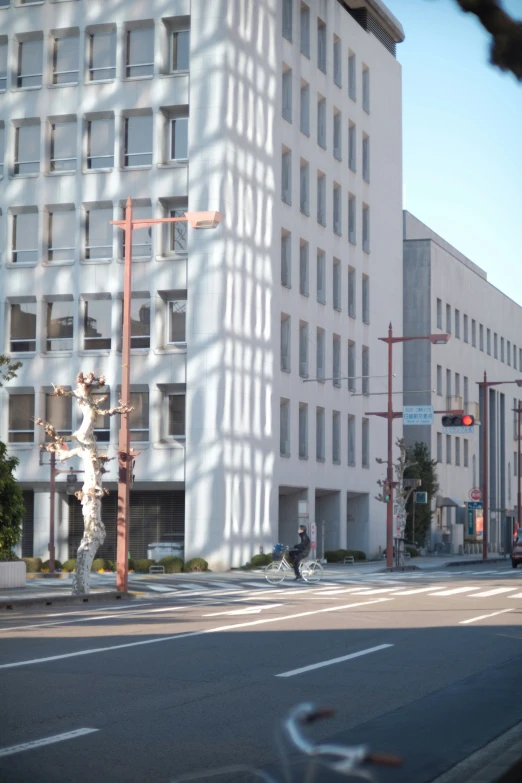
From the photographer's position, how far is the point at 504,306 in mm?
97375

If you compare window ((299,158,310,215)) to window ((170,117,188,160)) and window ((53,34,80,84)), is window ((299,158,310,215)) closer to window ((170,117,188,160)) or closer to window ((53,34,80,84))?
window ((170,117,188,160))

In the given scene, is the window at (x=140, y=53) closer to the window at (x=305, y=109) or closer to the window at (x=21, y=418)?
the window at (x=305, y=109)

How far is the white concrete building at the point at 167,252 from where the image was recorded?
45.9 m

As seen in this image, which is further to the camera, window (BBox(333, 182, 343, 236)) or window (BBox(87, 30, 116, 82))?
window (BBox(333, 182, 343, 236))

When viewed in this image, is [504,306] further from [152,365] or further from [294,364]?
[152,365]

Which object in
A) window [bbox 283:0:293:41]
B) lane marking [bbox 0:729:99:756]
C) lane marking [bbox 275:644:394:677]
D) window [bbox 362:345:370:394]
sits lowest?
lane marking [bbox 275:644:394:677]

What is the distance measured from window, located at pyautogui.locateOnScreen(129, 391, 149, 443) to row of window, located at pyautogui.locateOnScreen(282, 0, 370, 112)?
18274mm

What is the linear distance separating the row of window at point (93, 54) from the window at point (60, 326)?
9.37 meters

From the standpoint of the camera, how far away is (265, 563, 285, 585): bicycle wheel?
116 ft

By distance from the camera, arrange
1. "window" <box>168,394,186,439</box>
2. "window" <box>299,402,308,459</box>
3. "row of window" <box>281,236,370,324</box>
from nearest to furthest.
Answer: "window" <box>168,394,186,439</box>
"row of window" <box>281,236,370,324</box>
"window" <box>299,402,308,459</box>

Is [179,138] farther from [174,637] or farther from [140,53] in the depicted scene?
[174,637]

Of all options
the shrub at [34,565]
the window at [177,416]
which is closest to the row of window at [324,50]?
the window at [177,416]

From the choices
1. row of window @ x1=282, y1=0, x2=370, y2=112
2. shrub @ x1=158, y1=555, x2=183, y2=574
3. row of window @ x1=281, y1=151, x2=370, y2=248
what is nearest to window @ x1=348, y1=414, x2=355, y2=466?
row of window @ x1=281, y1=151, x2=370, y2=248

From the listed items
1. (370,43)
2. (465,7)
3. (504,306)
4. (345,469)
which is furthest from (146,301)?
(504,306)
